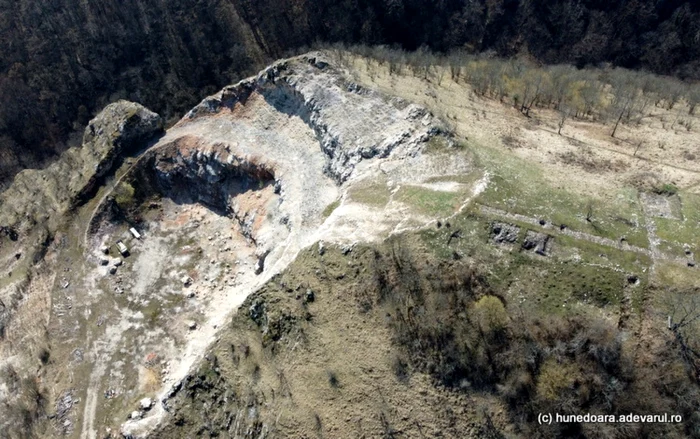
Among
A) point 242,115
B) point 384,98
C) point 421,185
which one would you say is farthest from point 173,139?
point 421,185

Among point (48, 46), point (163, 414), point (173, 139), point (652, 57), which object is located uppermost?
point (48, 46)

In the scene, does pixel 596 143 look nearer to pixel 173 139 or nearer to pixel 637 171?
pixel 637 171

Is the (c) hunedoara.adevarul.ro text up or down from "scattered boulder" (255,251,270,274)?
down

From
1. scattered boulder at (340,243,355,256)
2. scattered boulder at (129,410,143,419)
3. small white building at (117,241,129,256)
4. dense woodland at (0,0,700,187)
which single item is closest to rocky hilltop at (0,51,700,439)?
scattered boulder at (340,243,355,256)

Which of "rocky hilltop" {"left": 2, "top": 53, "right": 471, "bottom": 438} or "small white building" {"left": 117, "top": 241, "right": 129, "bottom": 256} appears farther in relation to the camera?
"small white building" {"left": 117, "top": 241, "right": 129, "bottom": 256}

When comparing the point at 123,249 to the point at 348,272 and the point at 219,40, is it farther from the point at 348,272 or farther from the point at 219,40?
the point at 219,40

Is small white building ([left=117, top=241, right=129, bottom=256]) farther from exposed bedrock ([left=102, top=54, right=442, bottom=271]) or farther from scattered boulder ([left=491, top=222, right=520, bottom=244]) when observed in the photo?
scattered boulder ([left=491, top=222, right=520, bottom=244])

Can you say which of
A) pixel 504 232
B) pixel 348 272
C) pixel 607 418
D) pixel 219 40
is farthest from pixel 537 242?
pixel 219 40

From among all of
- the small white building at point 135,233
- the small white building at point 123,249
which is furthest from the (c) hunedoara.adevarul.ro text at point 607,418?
the small white building at point 135,233
